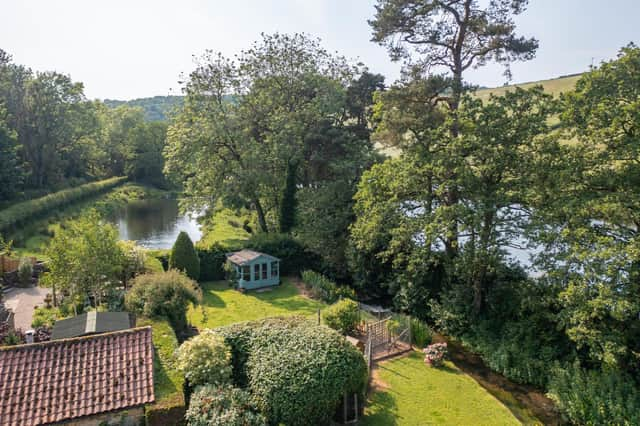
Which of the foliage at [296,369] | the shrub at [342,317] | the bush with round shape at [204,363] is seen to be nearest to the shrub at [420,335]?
the shrub at [342,317]

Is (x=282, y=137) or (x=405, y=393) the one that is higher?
(x=282, y=137)

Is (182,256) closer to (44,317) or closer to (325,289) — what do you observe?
(44,317)

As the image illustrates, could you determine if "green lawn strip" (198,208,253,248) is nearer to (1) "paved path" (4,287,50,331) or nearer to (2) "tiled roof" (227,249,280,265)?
(2) "tiled roof" (227,249,280,265)

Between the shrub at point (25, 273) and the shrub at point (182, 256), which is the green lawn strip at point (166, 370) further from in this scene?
the shrub at point (25, 273)

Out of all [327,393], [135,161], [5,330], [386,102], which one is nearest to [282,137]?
[386,102]

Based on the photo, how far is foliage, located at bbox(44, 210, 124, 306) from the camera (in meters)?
17.5

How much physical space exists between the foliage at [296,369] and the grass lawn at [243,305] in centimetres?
714

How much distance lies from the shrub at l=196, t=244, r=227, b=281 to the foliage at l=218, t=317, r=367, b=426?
1358 centimetres

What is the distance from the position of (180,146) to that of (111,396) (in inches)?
937

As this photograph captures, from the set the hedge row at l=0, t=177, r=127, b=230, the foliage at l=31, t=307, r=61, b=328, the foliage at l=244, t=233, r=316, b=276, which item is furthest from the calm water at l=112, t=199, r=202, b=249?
the foliage at l=31, t=307, r=61, b=328

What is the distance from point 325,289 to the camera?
23016 millimetres

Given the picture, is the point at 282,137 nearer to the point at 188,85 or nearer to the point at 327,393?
the point at 188,85

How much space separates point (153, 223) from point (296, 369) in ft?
141

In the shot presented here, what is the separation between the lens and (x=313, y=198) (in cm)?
2630
